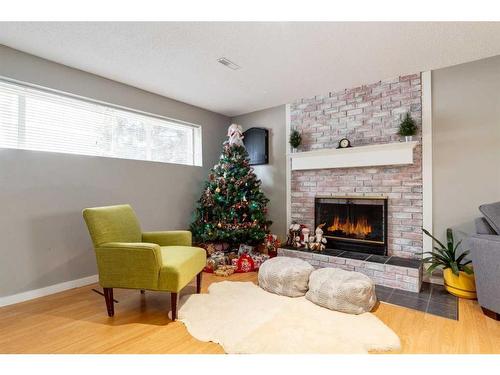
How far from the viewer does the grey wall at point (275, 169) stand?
4148 mm

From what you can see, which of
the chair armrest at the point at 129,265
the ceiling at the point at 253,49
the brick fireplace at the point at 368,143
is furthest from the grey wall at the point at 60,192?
the brick fireplace at the point at 368,143

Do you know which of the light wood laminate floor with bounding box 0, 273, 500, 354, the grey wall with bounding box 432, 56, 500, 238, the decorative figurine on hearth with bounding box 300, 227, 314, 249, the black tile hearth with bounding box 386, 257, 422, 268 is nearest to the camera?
the light wood laminate floor with bounding box 0, 273, 500, 354

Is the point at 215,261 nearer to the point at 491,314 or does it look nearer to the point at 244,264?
the point at 244,264

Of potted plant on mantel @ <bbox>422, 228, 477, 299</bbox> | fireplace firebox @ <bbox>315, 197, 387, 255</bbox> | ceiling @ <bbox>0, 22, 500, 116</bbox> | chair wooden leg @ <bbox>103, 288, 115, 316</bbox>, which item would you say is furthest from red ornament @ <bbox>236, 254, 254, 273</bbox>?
ceiling @ <bbox>0, 22, 500, 116</bbox>

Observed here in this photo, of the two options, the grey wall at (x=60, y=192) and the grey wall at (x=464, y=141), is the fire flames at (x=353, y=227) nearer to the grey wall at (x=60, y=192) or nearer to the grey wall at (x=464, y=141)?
the grey wall at (x=464, y=141)

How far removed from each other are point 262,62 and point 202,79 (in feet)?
2.69

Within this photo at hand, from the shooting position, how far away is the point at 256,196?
3.81 meters

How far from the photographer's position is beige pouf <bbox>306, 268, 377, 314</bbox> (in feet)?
7.07

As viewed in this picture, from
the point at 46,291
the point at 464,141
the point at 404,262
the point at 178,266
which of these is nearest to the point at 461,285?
the point at 404,262

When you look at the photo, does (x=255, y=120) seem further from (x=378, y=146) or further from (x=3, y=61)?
(x=3, y=61)

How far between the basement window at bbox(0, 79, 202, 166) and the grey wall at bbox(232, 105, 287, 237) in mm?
1265

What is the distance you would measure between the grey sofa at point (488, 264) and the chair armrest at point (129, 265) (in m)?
2.55

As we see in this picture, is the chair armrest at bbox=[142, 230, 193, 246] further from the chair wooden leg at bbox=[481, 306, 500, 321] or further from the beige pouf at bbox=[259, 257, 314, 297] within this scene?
the chair wooden leg at bbox=[481, 306, 500, 321]
